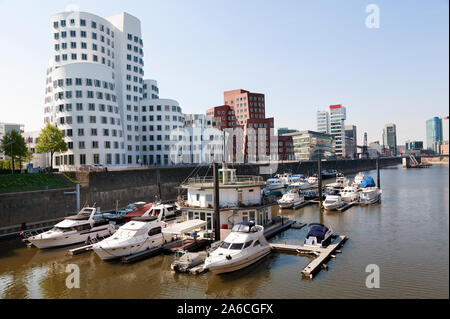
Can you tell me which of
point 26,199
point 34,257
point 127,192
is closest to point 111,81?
point 127,192

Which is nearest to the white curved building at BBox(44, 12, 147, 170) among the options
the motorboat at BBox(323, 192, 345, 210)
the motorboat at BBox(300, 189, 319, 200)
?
the motorboat at BBox(300, 189, 319, 200)

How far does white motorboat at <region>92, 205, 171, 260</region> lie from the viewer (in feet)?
93.0

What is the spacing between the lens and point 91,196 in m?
54.3

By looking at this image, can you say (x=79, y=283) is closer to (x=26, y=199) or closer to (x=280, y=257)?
(x=280, y=257)

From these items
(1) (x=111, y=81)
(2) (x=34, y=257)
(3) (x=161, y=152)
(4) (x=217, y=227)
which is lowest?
(2) (x=34, y=257)

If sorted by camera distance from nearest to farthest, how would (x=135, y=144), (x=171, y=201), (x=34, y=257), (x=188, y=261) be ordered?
(x=188, y=261) → (x=34, y=257) → (x=171, y=201) → (x=135, y=144)

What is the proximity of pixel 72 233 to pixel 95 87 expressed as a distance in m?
54.9

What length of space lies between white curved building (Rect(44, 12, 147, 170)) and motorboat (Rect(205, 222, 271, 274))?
175 ft

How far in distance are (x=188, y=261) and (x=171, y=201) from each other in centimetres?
4243

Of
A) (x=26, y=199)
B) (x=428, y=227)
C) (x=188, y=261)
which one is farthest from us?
(x=26, y=199)

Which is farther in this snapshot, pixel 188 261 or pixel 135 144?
pixel 135 144

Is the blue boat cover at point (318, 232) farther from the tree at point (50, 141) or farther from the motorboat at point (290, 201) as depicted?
the tree at point (50, 141)

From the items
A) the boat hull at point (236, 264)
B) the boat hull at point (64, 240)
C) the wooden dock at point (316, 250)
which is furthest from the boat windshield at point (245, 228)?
the boat hull at point (64, 240)

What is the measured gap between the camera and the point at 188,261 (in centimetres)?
2586
